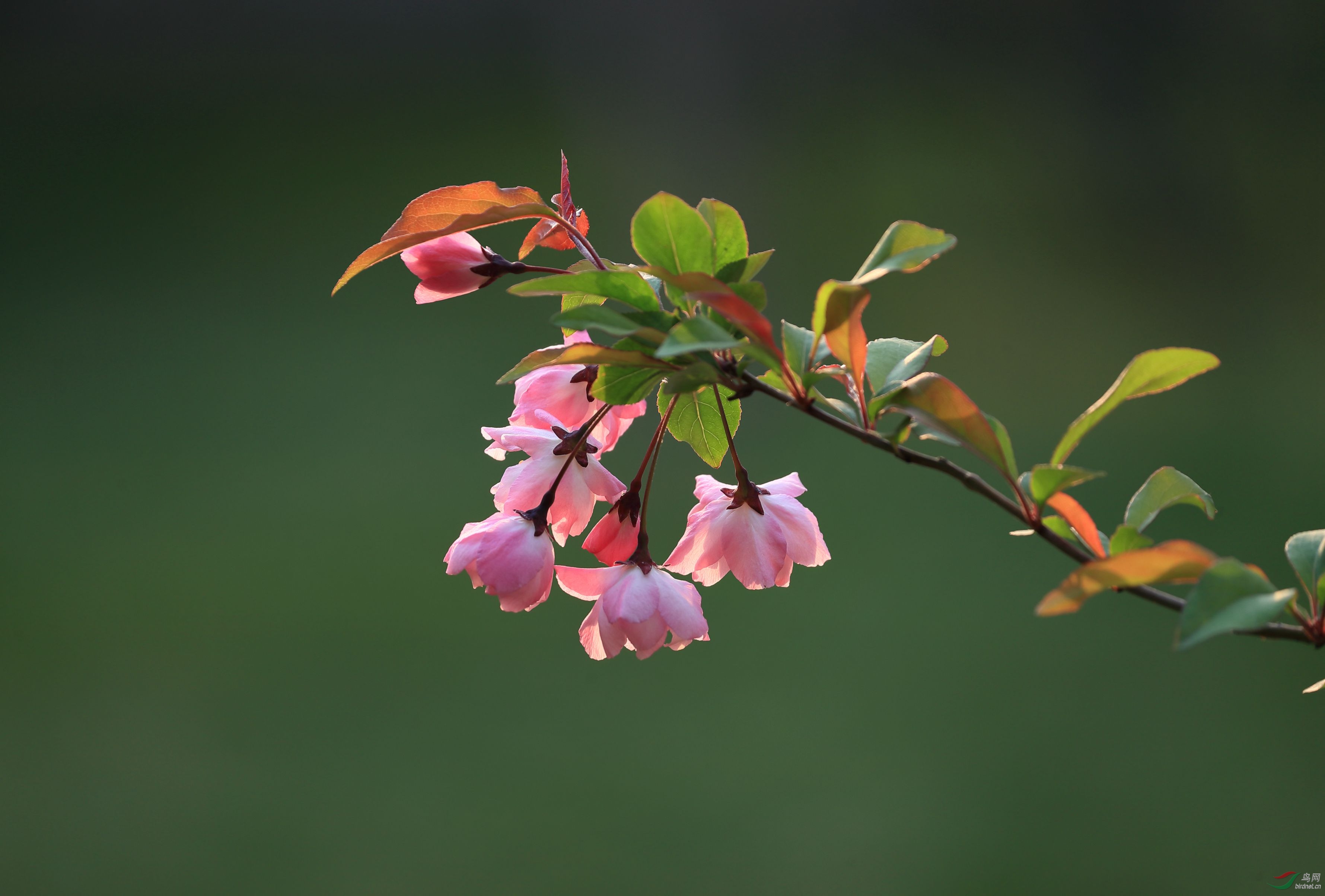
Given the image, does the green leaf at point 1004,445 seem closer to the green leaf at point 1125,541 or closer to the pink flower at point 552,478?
the green leaf at point 1125,541

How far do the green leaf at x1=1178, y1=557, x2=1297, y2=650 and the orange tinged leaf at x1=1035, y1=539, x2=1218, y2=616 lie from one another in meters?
0.01

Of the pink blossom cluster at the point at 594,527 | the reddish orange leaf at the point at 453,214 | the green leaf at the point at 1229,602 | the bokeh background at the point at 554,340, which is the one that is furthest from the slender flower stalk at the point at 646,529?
the bokeh background at the point at 554,340

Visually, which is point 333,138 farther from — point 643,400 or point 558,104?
point 643,400

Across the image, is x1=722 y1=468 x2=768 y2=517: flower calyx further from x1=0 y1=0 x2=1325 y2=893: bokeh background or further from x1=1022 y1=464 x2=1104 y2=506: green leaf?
x1=0 y1=0 x2=1325 y2=893: bokeh background

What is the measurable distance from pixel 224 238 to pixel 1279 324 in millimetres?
2869

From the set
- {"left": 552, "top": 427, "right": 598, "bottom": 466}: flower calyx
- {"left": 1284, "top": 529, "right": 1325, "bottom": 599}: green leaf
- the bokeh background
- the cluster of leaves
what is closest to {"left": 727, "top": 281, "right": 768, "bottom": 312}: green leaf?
the cluster of leaves

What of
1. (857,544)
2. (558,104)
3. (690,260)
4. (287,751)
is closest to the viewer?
(690,260)

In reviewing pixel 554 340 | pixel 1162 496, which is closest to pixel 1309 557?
pixel 1162 496

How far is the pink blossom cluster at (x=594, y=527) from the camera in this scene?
0.36 meters

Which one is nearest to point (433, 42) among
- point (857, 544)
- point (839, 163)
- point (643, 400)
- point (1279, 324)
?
point (839, 163)

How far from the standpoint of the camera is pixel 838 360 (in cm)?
33

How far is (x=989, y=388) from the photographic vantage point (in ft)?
7.59

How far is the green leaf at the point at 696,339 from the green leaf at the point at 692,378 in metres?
0.02

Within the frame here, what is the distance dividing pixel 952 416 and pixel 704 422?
0.15 meters
